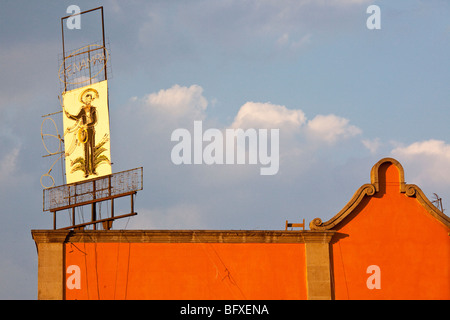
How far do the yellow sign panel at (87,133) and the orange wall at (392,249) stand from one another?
36.9 ft

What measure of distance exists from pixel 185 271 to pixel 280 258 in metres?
Answer: 4.11

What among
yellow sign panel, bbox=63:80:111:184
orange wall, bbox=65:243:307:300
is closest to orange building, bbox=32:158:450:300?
orange wall, bbox=65:243:307:300

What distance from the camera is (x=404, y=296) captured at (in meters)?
47.9

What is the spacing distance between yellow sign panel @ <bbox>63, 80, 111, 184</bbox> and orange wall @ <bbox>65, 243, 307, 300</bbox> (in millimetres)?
4687

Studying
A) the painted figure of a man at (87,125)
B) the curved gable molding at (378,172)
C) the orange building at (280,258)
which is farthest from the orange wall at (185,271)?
the painted figure of a man at (87,125)

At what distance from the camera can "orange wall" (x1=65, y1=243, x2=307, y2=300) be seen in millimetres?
46625

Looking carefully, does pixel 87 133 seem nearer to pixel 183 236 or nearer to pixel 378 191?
pixel 183 236

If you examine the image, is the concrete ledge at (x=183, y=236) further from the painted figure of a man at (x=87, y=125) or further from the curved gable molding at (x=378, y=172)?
the painted figure of a man at (x=87, y=125)

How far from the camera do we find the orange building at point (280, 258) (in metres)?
46.7

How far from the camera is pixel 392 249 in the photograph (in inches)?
1903

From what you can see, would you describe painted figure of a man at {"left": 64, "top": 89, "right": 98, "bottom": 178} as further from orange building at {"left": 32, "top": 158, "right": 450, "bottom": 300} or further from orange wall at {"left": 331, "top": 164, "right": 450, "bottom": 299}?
orange wall at {"left": 331, "top": 164, "right": 450, "bottom": 299}

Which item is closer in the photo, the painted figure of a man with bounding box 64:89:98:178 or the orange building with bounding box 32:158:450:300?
the orange building with bounding box 32:158:450:300
